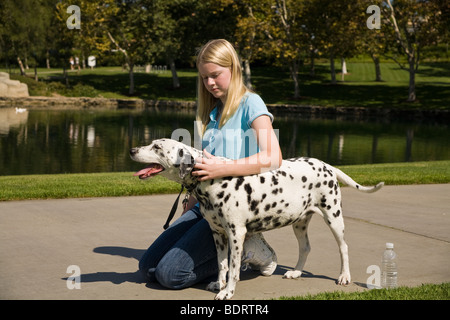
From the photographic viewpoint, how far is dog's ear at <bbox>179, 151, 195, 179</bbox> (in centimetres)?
502

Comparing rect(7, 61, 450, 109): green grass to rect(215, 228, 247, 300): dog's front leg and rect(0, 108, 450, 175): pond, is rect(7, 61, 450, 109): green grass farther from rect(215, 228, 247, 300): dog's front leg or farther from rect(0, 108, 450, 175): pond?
rect(215, 228, 247, 300): dog's front leg

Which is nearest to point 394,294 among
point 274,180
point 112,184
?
point 274,180

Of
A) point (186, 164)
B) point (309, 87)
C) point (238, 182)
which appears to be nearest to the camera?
point (186, 164)

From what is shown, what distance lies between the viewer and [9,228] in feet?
26.1

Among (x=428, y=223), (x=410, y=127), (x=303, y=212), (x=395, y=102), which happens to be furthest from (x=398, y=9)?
(x=303, y=212)

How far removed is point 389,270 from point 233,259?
1.68 m

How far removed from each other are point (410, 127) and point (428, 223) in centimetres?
2890

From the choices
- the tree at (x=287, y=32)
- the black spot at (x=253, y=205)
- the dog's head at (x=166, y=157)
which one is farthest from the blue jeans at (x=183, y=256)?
the tree at (x=287, y=32)

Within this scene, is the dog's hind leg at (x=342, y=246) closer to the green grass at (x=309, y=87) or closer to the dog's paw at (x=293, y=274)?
the dog's paw at (x=293, y=274)

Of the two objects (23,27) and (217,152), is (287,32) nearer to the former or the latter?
(23,27)

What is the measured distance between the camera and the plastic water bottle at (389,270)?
593 cm

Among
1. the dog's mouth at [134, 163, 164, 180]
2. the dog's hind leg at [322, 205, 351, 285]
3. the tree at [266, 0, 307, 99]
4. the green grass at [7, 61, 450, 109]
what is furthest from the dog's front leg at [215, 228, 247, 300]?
the tree at [266, 0, 307, 99]

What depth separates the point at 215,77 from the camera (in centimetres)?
546

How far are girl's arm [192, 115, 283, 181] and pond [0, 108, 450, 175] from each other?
13.4 m
